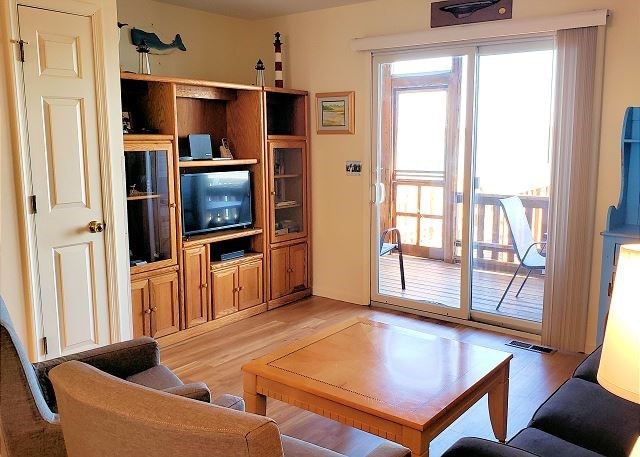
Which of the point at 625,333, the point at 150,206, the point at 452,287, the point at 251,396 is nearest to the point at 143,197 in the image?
the point at 150,206

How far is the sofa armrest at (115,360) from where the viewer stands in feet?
7.43

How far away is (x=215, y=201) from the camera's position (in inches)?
176

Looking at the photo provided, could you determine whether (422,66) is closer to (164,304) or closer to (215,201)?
(215,201)

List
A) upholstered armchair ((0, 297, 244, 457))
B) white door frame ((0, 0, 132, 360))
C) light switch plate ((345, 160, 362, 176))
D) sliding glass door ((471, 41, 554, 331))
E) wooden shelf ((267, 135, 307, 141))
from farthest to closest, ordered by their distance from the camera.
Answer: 1. light switch plate ((345, 160, 362, 176))
2. wooden shelf ((267, 135, 307, 141))
3. sliding glass door ((471, 41, 554, 331))
4. white door frame ((0, 0, 132, 360))
5. upholstered armchair ((0, 297, 244, 457))

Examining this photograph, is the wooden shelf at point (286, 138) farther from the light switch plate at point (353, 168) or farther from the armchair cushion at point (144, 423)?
the armchair cushion at point (144, 423)

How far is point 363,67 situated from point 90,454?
156 inches

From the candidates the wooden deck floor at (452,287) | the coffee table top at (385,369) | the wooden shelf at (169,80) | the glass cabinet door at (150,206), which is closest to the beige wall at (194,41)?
the wooden shelf at (169,80)

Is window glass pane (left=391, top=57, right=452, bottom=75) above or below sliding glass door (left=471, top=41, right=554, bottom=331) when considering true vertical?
above

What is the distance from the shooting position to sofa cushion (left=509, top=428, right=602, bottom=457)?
1.88 metres

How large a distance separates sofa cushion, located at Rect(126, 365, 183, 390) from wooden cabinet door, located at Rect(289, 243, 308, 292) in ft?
8.75

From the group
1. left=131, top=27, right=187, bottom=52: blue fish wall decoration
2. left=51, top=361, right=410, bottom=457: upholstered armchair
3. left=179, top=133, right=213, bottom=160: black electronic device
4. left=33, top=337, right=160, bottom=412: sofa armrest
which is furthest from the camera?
left=179, top=133, right=213, bottom=160: black electronic device

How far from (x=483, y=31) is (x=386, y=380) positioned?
2773mm

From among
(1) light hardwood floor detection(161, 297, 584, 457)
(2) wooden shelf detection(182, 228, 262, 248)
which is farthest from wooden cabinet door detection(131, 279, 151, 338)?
(2) wooden shelf detection(182, 228, 262, 248)

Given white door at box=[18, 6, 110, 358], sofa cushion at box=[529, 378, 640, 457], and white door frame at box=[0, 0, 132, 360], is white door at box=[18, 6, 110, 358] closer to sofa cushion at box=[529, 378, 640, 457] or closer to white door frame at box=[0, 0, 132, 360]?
white door frame at box=[0, 0, 132, 360]
